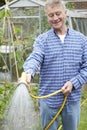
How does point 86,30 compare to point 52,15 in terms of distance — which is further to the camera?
point 86,30

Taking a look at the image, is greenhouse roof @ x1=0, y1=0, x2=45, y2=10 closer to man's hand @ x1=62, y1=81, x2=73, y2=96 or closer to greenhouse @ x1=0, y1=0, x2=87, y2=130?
greenhouse @ x1=0, y1=0, x2=87, y2=130

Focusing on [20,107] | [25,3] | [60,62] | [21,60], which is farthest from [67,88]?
[25,3]

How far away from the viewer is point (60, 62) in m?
2.82

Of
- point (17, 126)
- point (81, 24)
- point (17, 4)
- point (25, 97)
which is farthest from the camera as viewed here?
point (81, 24)

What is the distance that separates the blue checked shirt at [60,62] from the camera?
111 inches

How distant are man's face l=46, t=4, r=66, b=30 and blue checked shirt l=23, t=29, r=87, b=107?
0.38ft

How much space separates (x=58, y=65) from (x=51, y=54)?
94 millimetres

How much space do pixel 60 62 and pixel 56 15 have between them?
1.10 feet

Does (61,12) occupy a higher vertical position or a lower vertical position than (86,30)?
higher

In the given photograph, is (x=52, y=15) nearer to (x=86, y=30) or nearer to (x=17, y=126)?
(x=17, y=126)

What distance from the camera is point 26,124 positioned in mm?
2715

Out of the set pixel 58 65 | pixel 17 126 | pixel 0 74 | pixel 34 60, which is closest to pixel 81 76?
pixel 58 65

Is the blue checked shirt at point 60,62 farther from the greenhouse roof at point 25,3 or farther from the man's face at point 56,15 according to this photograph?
the greenhouse roof at point 25,3

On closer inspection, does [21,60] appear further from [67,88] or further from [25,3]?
[25,3]
